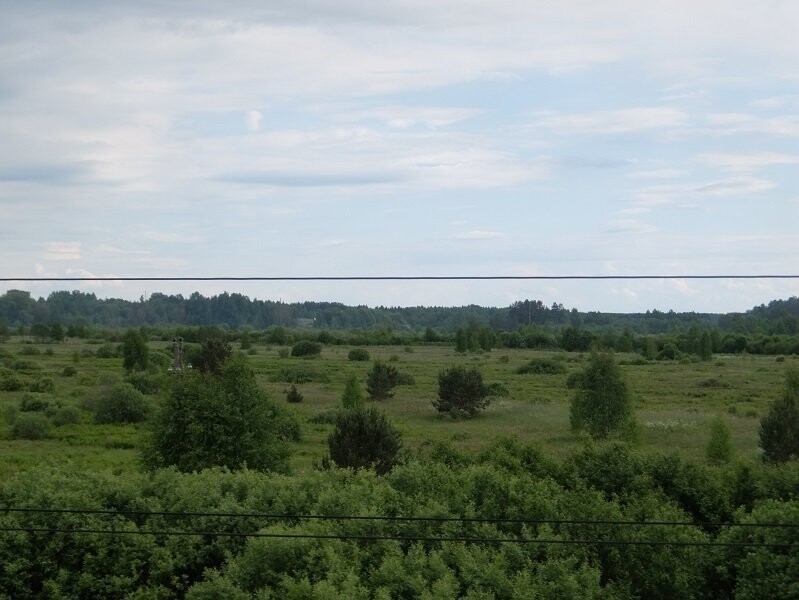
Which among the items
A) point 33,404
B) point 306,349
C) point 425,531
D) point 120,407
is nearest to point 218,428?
point 425,531

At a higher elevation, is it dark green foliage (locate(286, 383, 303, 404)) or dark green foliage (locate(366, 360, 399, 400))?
dark green foliage (locate(366, 360, 399, 400))

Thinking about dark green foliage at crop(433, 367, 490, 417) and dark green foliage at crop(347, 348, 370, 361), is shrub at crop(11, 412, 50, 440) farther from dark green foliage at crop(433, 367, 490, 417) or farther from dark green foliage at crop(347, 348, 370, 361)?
dark green foliage at crop(347, 348, 370, 361)

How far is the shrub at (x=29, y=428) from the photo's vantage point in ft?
112

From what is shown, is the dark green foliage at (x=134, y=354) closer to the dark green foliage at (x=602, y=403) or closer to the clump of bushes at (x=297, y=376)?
the clump of bushes at (x=297, y=376)

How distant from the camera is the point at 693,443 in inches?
1293

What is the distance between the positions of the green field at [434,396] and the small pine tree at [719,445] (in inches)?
30.5

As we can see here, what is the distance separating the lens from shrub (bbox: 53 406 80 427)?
3769 centimetres

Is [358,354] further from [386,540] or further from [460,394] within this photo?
[386,540]

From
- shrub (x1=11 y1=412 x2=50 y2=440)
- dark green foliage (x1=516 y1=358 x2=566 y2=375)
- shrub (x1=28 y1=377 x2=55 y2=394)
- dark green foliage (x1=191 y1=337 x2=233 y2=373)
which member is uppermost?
dark green foliage (x1=191 y1=337 x2=233 y2=373)

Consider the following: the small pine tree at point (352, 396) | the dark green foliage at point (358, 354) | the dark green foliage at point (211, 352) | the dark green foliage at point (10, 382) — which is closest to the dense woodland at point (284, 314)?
the dark green foliage at point (211, 352)

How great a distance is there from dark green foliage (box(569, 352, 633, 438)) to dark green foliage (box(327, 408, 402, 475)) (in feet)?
41.2

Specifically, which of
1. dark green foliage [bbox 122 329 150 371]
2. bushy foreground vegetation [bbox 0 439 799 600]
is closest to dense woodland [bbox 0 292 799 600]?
bushy foreground vegetation [bbox 0 439 799 600]

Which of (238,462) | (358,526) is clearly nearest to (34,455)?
(238,462)

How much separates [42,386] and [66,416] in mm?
9534
